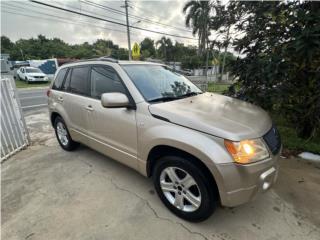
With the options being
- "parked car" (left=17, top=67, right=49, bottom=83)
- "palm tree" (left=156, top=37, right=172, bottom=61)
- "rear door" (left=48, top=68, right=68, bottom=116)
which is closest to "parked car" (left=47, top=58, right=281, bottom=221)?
"rear door" (left=48, top=68, right=68, bottom=116)

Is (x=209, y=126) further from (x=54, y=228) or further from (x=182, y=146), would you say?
(x=54, y=228)

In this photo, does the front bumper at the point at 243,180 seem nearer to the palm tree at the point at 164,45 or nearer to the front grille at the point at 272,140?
the front grille at the point at 272,140

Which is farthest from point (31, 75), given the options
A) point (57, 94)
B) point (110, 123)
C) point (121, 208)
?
point (121, 208)

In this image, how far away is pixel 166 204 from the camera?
253 cm

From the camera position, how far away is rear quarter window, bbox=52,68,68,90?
13.2 feet

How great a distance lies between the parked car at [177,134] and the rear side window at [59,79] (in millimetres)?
707

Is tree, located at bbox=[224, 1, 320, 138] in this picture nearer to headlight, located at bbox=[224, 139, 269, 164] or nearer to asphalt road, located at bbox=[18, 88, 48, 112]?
headlight, located at bbox=[224, 139, 269, 164]

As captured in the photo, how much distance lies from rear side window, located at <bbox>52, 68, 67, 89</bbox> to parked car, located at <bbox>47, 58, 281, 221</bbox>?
27.8 inches

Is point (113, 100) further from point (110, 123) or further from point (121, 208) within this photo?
point (121, 208)

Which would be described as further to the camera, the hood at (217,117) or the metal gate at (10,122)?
the metal gate at (10,122)

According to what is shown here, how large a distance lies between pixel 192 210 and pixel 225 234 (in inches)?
15.7

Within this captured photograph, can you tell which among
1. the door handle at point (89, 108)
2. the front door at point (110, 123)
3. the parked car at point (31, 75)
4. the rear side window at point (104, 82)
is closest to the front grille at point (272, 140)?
the front door at point (110, 123)

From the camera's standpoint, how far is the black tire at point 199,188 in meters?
2.10

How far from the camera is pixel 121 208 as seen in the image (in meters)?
2.61
